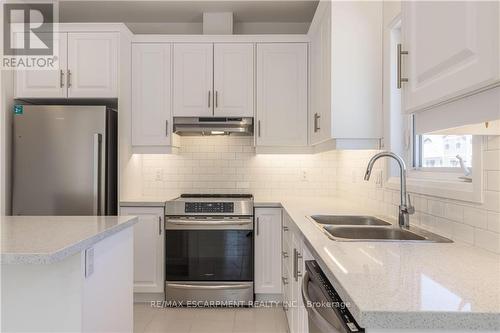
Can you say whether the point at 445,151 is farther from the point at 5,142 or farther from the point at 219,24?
the point at 5,142

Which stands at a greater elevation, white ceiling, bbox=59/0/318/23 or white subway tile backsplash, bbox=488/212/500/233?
white ceiling, bbox=59/0/318/23

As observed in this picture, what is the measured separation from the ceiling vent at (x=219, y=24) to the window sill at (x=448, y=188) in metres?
2.24

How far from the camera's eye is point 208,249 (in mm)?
2852

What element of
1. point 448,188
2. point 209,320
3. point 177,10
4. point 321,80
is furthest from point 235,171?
point 448,188

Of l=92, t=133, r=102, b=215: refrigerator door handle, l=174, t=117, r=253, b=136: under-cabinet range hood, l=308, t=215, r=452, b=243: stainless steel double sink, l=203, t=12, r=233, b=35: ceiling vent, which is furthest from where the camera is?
l=203, t=12, r=233, b=35: ceiling vent

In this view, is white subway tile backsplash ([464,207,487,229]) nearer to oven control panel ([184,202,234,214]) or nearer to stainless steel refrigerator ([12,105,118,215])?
oven control panel ([184,202,234,214])

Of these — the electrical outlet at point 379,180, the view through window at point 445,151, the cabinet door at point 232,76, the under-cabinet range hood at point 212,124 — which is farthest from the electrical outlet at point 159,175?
the view through window at point 445,151

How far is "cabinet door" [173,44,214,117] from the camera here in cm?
315

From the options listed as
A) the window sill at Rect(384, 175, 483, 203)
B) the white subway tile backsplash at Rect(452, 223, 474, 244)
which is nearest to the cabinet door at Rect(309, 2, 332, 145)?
the window sill at Rect(384, 175, 483, 203)

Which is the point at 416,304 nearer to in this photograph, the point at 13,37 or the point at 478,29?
the point at 478,29

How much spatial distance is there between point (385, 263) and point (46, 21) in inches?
151

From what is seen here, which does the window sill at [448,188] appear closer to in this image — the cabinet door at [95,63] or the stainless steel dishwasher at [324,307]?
the stainless steel dishwasher at [324,307]

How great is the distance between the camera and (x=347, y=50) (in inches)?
89.9

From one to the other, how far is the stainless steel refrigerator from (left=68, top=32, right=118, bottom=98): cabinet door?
29 centimetres
